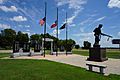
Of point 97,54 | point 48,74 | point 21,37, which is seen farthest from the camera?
point 21,37

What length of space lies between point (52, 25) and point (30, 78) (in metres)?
30.8

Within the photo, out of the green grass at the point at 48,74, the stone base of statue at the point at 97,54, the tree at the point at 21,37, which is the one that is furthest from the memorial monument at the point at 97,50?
the tree at the point at 21,37

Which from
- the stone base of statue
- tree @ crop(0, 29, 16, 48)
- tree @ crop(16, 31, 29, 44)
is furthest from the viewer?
tree @ crop(16, 31, 29, 44)

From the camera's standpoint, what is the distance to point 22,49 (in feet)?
134

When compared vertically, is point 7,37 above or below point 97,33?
above

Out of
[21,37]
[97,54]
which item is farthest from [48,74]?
[21,37]

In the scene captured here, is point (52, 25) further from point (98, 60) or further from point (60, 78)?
point (60, 78)

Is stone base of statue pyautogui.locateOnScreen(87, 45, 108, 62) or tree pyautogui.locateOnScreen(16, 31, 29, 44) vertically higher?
tree pyautogui.locateOnScreen(16, 31, 29, 44)

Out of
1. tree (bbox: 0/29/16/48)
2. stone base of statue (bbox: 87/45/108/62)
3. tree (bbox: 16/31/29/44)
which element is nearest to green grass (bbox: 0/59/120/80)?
stone base of statue (bbox: 87/45/108/62)

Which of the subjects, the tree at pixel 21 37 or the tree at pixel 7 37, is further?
→ the tree at pixel 21 37

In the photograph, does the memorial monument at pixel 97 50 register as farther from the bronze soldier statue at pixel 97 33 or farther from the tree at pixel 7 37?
the tree at pixel 7 37

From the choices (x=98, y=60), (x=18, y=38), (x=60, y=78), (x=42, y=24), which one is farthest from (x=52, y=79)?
(x=18, y=38)

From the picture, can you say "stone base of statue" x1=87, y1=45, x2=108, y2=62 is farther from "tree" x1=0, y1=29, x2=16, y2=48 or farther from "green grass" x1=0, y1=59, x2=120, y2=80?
"tree" x1=0, y1=29, x2=16, y2=48

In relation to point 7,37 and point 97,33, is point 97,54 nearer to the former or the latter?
point 97,33
